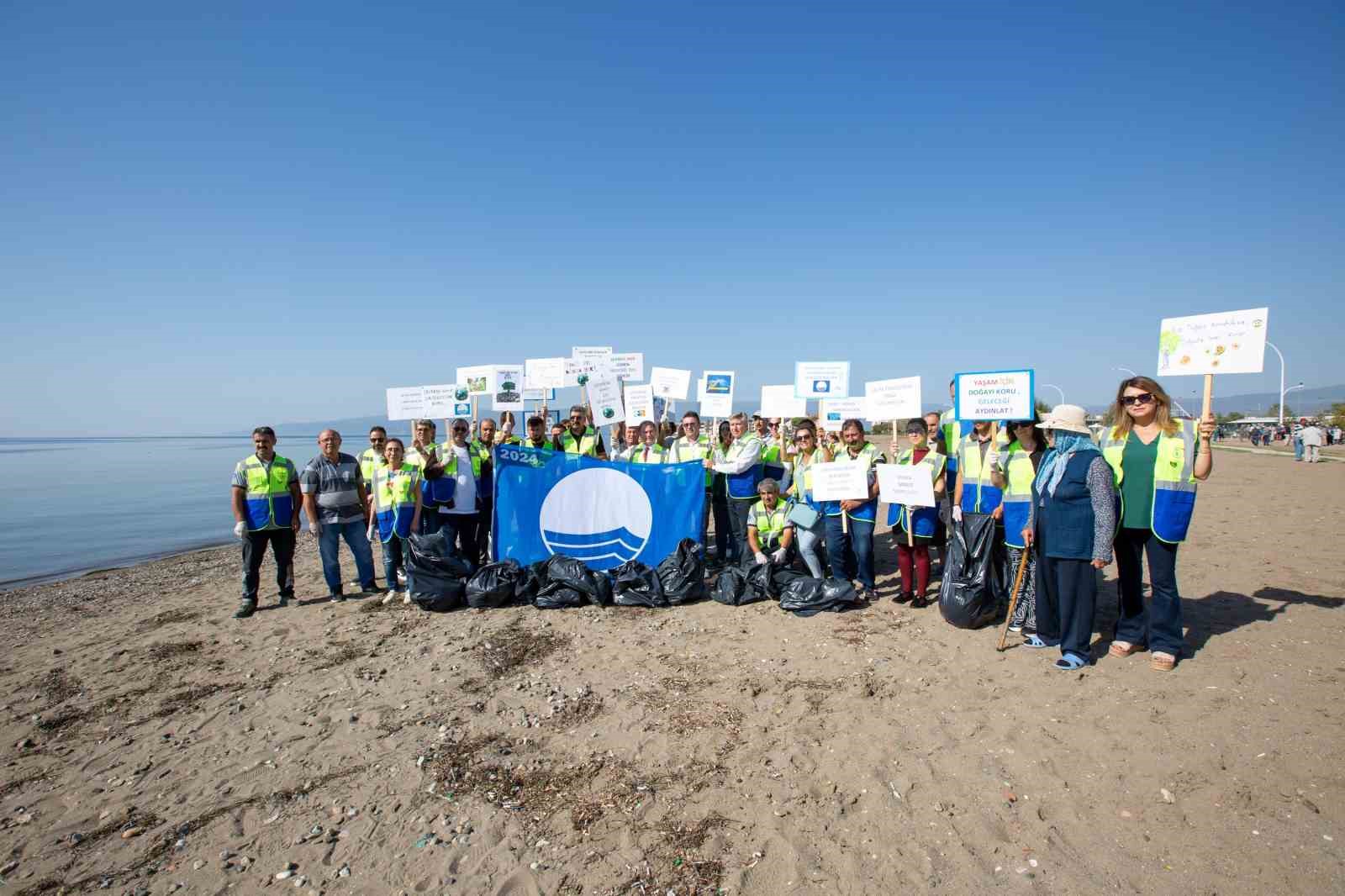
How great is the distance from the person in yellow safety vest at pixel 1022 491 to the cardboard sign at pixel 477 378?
6.49 m

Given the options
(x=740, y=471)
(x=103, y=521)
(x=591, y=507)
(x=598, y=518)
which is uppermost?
(x=740, y=471)

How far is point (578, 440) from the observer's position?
7977mm

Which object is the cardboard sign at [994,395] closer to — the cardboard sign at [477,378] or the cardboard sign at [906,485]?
the cardboard sign at [906,485]

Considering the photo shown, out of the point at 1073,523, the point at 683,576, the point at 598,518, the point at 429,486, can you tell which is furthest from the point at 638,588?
the point at 1073,523

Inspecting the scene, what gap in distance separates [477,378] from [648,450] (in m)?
2.76

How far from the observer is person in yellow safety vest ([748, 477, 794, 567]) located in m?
6.53

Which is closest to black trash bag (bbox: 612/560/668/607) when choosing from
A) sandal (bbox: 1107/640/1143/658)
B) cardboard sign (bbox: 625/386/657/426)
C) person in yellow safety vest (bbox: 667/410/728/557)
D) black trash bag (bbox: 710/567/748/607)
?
black trash bag (bbox: 710/567/748/607)

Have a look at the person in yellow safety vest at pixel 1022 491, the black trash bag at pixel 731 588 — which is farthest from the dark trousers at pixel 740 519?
→ the person in yellow safety vest at pixel 1022 491

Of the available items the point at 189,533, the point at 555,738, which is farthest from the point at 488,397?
the point at 189,533

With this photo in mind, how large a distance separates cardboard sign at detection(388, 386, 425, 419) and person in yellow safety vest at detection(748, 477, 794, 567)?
422 centimetres

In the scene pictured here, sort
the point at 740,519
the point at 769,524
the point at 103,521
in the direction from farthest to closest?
the point at 103,521, the point at 740,519, the point at 769,524

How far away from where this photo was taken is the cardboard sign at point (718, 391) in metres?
9.25

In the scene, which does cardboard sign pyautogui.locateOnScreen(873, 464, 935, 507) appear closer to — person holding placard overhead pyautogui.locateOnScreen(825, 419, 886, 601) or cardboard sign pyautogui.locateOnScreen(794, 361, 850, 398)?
person holding placard overhead pyautogui.locateOnScreen(825, 419, 886, 601)

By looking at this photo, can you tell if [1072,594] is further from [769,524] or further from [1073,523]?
[769,524]
